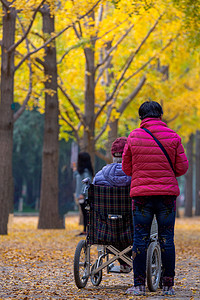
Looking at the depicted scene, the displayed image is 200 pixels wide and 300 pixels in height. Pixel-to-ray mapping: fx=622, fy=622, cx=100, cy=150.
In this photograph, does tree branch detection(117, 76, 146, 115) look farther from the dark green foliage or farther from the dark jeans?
the dark jeans

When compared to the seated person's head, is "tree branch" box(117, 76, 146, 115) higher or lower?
higher

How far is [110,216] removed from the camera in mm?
6688

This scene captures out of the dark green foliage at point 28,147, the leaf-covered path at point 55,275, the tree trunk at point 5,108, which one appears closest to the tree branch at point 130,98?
the tree trunk at point 5,108

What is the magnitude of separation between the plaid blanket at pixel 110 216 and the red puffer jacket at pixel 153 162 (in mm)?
615

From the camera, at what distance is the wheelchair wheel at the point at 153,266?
19.8 ft

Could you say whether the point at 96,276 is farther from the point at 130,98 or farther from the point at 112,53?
the point at 130,98

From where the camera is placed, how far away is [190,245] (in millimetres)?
13320

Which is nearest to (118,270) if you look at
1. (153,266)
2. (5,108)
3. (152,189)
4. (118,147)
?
(153,266)

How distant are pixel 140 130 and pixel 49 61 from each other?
12.0 metres

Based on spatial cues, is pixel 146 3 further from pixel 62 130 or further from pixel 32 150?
pixel 32 150

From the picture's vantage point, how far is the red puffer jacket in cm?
594

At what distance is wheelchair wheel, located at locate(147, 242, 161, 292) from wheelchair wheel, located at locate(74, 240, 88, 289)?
0.77 metres

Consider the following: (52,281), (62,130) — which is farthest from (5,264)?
(62,130)

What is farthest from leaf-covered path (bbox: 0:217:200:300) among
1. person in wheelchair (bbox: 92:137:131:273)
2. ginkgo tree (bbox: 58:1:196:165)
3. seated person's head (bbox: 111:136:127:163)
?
ginkgo tree (bbox: 58:1:196:165)
